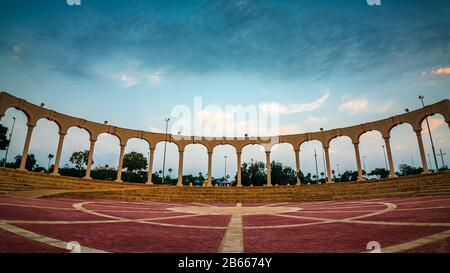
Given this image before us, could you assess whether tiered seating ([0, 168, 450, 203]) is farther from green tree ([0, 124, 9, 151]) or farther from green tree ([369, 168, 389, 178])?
green tree ([369, 168, 389, 178])

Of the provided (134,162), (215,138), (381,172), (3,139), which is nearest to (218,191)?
(215,138)

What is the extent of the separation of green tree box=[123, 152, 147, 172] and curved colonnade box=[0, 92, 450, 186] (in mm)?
52062

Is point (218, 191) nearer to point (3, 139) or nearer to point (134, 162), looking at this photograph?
point (3, 139)

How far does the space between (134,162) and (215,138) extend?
56074 mm

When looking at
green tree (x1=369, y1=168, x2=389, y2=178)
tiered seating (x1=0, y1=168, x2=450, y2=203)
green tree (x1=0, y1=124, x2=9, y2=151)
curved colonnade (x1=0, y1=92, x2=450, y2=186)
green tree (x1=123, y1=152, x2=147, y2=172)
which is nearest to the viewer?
tiered seating (x1=0, y1=168, x2=450, y2=203)

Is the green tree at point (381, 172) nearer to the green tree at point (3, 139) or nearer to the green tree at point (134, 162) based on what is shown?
the green tree at point (134, 162)

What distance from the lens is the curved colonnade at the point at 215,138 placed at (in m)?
23.1

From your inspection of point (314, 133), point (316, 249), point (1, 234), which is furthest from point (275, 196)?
point (1, 234)

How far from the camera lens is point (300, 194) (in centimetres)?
2062

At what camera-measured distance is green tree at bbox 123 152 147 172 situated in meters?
80.0

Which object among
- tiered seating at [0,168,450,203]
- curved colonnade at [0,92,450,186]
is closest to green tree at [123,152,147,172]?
curved colonnade at [0,92,450,186]

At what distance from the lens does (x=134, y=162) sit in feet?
262
